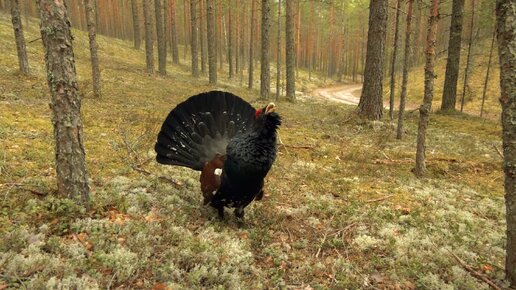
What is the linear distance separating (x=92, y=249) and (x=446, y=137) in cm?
1429

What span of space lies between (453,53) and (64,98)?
64.3 feet

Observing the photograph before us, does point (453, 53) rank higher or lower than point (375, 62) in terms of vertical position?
higher

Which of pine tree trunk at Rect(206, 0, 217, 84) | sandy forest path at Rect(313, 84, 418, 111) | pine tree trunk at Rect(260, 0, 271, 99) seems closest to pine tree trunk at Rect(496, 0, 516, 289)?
pine tree trunk at Rect(260, 0, 271, 99)

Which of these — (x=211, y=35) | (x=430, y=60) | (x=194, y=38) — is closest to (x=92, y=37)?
(x=430, y=60)

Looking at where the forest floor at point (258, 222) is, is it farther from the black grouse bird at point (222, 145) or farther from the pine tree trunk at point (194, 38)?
the pine tree trunk at point (194, 38)

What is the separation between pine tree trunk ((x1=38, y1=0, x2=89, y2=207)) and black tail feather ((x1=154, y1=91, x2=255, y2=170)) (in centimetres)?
164

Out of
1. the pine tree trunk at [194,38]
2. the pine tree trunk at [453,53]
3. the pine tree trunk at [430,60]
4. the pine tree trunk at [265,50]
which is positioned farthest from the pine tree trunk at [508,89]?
the pine tree trunk at [194,38]

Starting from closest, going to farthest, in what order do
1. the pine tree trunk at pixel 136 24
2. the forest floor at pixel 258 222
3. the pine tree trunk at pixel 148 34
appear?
the forest floor at pixel 258 222 → the pine tree trunk at pixel 148 34 → the pine tree trunk at pixel 136 24

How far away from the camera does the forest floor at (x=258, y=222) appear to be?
3854 mm

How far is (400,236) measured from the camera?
5.77 meters

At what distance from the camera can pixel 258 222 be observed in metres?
6.07

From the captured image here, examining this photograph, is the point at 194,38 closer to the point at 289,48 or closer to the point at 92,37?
the point at 289,48

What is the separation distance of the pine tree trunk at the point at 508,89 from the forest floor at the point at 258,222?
1.03 metres

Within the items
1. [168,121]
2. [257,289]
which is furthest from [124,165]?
[257,289]
